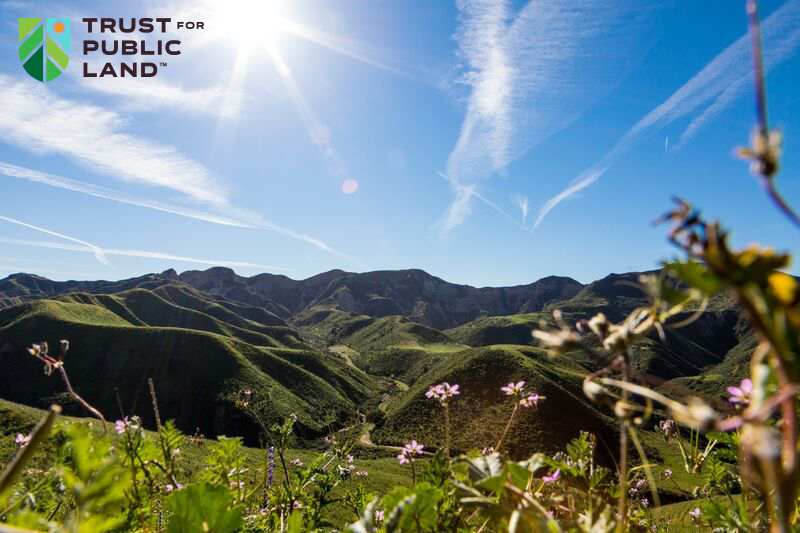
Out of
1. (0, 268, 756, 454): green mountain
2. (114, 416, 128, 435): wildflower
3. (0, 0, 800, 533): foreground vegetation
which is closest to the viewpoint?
(0, 0, 800, 533): foreground vegetation

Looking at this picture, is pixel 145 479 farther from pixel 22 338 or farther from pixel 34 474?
pixel 22 338

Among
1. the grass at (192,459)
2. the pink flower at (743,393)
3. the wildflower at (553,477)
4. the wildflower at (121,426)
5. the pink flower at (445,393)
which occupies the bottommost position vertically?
the grass at (192,459)

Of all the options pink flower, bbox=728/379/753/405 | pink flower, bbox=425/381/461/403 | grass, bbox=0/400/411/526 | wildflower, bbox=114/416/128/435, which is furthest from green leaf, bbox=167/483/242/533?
grass, bbox=0/400/411/526

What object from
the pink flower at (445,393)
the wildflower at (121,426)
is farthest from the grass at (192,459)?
the wildflower at (121,426)

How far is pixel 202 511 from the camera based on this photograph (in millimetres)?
1059

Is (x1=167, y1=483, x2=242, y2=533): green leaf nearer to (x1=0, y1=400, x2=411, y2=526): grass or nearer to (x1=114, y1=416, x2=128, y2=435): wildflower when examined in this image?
(x1=114, y1=416, x2=128, y2=435): wildflower

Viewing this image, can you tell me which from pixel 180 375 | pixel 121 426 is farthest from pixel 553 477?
pixel 180 375

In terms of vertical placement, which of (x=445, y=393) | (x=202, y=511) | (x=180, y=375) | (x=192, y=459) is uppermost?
(x=445, y=393)

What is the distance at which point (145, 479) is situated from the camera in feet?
5.88

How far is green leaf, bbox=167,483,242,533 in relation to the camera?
1042 millimetres

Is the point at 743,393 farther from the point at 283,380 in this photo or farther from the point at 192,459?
the point at 283,380

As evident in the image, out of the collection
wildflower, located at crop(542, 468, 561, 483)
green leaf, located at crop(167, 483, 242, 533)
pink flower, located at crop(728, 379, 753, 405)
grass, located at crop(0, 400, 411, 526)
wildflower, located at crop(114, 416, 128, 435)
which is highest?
pink flower, located at crop(728, 379, 753, 405)

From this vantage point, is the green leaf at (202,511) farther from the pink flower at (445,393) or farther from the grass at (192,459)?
the grass at (192,459)

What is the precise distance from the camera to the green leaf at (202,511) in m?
1.04
